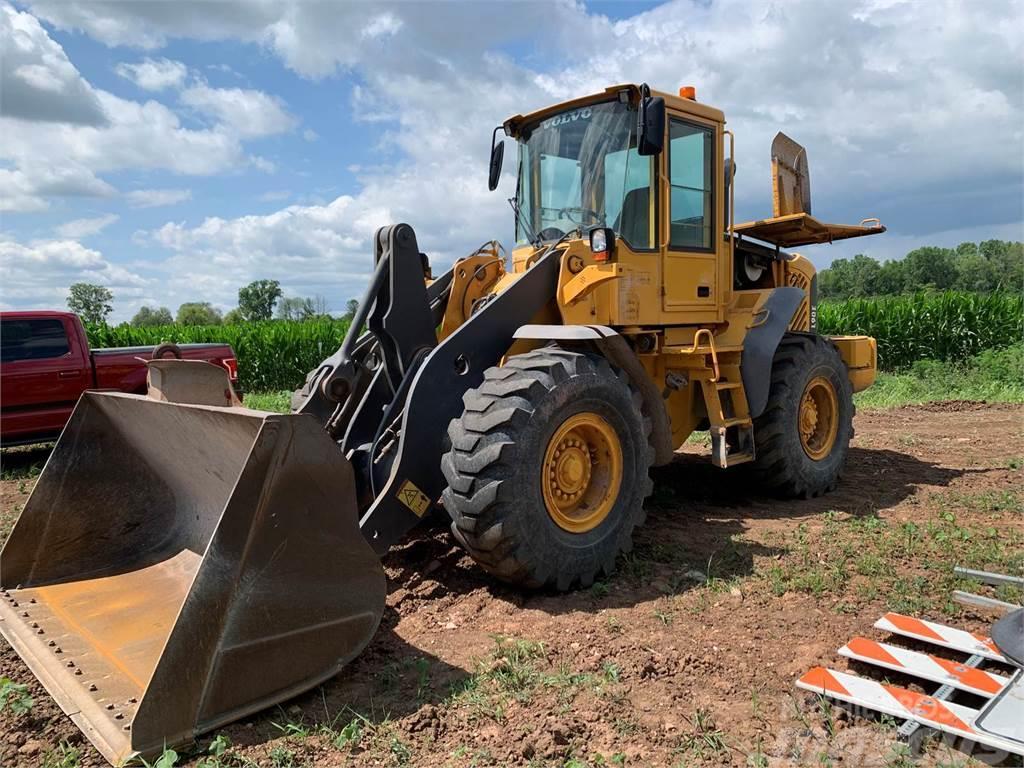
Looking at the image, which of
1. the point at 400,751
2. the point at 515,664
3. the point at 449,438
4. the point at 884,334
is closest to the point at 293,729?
the point at 400,751

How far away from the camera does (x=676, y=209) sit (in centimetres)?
566

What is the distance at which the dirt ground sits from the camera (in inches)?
113

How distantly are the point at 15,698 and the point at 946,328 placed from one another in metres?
18.7

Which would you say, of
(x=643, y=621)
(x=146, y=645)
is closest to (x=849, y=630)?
(x=643, y=621)

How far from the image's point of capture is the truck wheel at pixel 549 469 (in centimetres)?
398

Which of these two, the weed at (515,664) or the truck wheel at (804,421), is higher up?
the truck wheel at (804,421)

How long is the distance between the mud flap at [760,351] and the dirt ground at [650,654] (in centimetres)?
96

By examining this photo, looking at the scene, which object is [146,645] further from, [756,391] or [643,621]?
[756,391]

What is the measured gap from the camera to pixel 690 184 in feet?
19.1

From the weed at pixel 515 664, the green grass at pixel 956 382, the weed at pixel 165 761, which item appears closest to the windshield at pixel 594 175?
the weed at pixel 515 664

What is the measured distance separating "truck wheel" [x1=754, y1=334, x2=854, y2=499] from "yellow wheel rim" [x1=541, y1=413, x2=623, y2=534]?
2111mm

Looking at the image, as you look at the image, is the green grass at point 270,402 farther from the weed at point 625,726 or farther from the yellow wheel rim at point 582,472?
the weed at point 625,726

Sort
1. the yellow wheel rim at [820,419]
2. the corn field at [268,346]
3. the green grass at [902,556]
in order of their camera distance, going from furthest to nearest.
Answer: the corn field at [268,346] < the yellow wheel rim at [820,419] < the green grass at [902,556]

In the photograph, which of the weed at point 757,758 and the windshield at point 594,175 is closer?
the weed at point 757,758
